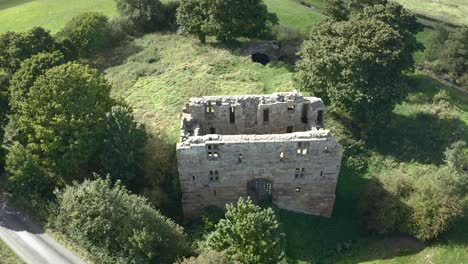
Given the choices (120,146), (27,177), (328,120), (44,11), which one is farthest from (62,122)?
(44,11)

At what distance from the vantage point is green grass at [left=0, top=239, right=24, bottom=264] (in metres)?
37.8

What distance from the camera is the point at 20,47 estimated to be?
187 ft

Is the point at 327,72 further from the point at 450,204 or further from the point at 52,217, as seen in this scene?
the point at 52,217

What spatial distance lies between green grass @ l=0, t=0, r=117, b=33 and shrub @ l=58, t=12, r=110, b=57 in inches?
452

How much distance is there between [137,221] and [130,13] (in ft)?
189

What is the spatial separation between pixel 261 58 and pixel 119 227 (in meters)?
46.9

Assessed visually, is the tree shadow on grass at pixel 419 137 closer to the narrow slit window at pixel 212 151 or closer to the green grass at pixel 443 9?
the narrow slit window at pixel 212 151

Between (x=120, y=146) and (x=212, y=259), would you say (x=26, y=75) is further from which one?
(x=212, y=259)

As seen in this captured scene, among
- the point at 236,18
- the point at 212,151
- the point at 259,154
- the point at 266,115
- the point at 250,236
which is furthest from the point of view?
the point at 236,18

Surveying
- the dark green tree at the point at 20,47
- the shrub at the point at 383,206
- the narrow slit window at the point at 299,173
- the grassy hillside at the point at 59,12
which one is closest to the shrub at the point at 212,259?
the narrow slit window at the point at 299,173

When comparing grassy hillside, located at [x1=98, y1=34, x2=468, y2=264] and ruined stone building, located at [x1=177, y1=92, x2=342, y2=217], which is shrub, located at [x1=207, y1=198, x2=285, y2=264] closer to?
ruined stone building, located at [x1=177, y1=92, x2=342, y2=217]

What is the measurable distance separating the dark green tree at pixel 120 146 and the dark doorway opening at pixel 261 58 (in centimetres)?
3540

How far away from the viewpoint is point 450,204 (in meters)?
38.6

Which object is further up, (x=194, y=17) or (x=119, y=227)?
(x=194, y=17)
